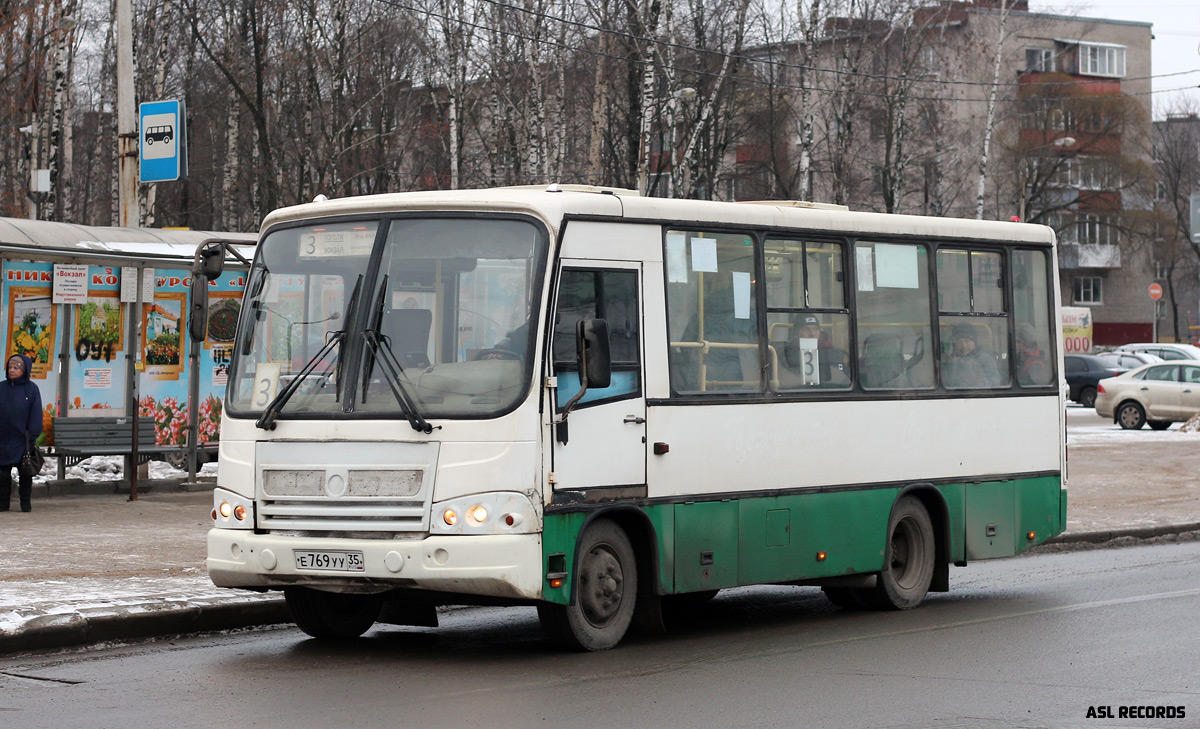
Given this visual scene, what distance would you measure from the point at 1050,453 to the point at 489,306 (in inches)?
233

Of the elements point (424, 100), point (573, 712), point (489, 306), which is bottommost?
point (573, 712)

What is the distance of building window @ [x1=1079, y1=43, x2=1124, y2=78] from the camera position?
9400 centimetres

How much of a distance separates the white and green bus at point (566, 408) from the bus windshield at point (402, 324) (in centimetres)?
1

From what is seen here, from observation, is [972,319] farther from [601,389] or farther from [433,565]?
[433,565]

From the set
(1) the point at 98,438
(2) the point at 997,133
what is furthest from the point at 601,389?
(2) the point at 997,133

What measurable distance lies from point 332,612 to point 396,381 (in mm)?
1851

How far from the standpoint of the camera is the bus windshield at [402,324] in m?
9.43

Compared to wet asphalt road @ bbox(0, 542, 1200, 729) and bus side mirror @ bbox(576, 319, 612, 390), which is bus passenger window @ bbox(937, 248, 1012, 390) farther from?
bus side mirror @ bbox(576, 319, 612, 390)

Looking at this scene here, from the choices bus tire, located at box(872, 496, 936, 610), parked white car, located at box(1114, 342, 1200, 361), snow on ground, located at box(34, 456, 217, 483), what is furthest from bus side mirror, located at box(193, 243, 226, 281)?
parked white car, located at box(1114, 342, 1200, 361)

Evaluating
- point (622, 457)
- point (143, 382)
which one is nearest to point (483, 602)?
point (622, 457)

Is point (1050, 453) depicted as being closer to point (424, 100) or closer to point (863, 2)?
point (863, 2)

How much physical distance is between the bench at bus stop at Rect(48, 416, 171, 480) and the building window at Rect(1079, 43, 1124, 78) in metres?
82.7

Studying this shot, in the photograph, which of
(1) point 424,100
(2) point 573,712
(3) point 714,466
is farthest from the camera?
(1) point 424,100

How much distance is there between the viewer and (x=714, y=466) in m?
10.6
